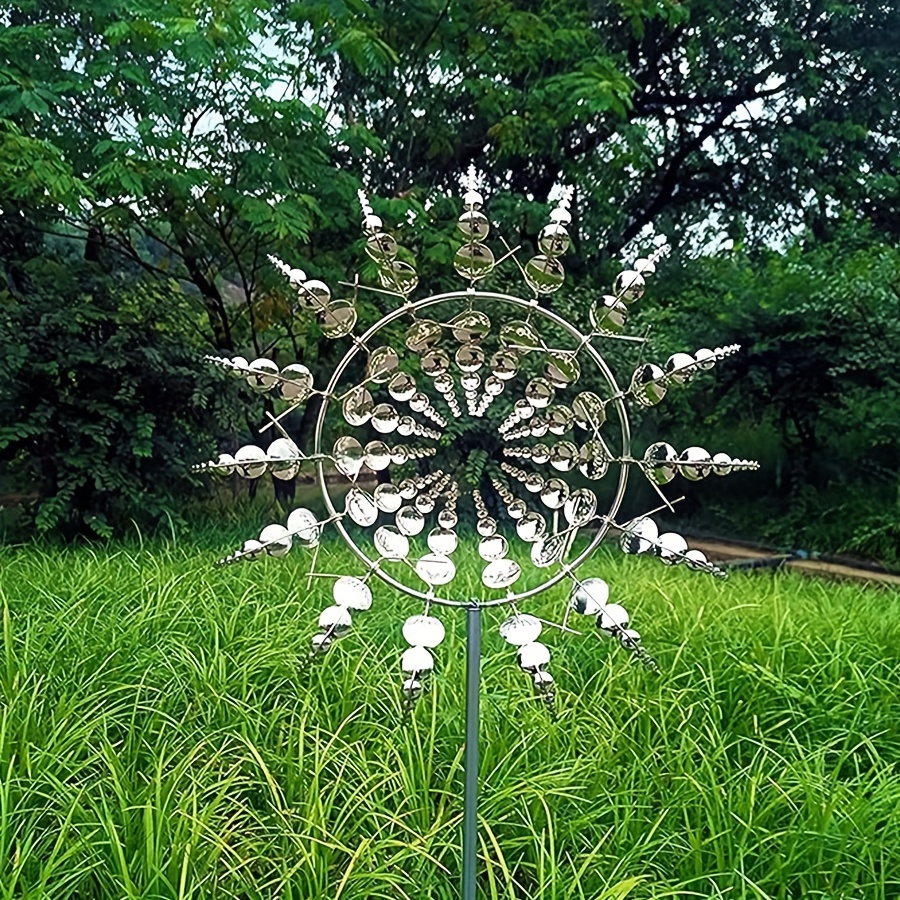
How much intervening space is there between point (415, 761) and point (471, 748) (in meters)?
0.56

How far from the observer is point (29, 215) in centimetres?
385

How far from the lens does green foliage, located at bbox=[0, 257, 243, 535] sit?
3.62 m

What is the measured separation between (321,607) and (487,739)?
3.30 feet

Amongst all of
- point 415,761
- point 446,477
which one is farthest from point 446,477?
point 415,761

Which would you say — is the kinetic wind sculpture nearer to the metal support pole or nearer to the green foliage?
the metal support pole

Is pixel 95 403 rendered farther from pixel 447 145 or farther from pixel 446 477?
pixel 446 477

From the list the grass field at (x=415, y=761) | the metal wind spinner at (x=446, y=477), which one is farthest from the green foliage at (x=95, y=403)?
the metal wind spinner at (x=446, y=477)

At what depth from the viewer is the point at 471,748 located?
3.83ft

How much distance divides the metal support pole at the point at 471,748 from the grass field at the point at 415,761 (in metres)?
0.19

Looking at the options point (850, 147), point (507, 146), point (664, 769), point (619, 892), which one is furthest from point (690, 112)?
point (619, 892)

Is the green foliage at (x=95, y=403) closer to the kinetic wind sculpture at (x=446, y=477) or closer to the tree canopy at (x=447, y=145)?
the tree canopy at (x=447, y=145)

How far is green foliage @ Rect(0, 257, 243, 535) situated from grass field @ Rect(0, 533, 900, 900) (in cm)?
122

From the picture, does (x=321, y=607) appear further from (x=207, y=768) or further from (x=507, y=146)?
(x=507, y=146)

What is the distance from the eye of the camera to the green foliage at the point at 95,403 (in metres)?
3.62
